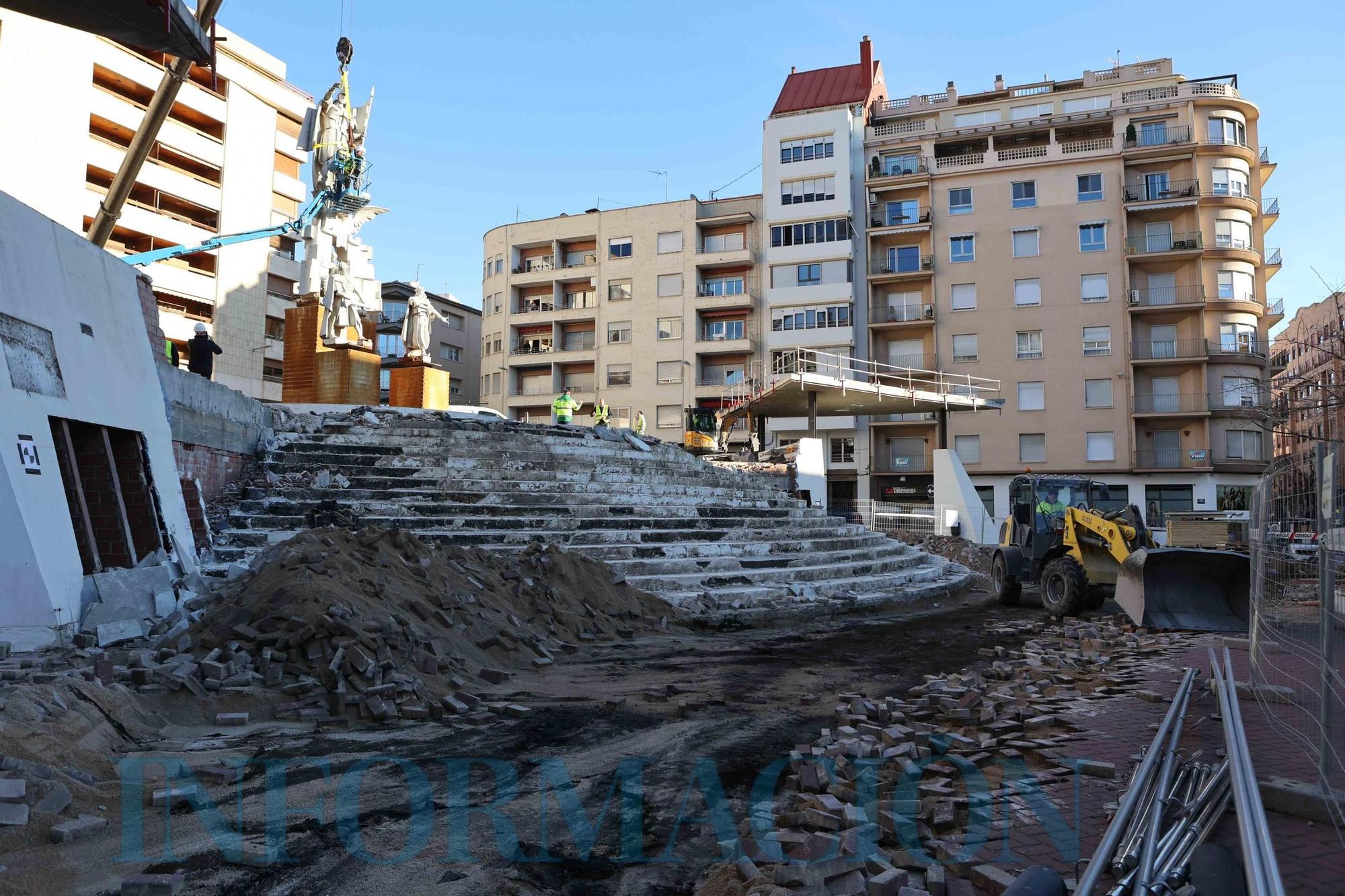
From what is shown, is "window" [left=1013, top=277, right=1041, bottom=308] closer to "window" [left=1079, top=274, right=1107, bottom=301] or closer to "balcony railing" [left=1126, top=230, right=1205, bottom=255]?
"window" [left=1079, top=274, right=1107, bottom=301]

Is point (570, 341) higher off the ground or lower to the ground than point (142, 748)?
higher

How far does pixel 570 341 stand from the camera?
5116cm

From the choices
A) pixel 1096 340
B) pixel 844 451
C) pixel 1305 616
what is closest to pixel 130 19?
pixel 1305 616

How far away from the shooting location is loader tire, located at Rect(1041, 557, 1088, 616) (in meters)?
12.0

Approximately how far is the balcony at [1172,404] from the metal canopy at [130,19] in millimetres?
40131

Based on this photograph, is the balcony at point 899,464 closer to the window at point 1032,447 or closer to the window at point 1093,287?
the window at point 1032,447

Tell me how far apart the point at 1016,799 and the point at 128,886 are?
12.7ft

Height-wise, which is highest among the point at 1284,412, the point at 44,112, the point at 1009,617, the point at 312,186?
the point at 44,112

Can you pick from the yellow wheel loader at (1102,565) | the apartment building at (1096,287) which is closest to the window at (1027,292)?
the apartment building at (1096,287)

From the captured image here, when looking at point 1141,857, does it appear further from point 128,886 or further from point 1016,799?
point 128,886

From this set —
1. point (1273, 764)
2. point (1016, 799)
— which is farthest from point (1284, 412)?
point (1016, 799)

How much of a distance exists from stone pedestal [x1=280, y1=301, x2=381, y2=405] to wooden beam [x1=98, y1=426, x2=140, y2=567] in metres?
11.6

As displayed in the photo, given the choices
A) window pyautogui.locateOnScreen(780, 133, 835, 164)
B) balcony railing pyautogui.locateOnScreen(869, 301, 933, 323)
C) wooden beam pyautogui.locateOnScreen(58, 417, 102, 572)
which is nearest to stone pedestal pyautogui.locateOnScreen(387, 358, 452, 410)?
wooden beam pyautogui.locateOnScreen(58, 417, 102, 572)

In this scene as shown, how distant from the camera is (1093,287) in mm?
40500
